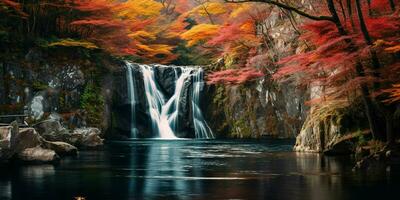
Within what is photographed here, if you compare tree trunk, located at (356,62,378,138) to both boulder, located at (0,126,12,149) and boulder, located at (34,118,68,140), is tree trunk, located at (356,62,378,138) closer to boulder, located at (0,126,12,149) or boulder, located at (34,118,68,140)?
boulder, located at (0,126,12,149)

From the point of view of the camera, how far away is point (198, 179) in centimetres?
1470

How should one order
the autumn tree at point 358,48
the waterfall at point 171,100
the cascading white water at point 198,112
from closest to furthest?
the autumn tree at point 358,48
the waterfall at point 171,100
the cascading white water at point 198,112

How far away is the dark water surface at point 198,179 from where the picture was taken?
39.6 ft

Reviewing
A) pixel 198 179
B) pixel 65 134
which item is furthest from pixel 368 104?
pixel 65 134

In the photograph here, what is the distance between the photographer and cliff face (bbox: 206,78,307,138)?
36.2 meters

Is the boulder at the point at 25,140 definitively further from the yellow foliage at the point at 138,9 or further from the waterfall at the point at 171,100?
the yellow foliage at the point at 138,9

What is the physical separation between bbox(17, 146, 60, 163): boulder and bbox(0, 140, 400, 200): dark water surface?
66cm

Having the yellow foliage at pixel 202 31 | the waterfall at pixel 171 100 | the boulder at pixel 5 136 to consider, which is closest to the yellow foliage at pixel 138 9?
the yellow foliage at pixel 202 31

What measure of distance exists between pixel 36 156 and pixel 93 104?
653 inches

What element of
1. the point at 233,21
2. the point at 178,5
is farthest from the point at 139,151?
the point at 178,5

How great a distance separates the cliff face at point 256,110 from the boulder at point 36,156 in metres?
19.4

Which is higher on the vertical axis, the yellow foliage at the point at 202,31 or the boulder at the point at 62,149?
the yellow foliage at the point at 202,31

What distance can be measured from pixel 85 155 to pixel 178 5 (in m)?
37.9

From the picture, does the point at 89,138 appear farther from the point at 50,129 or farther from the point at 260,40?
the point at 260,40
